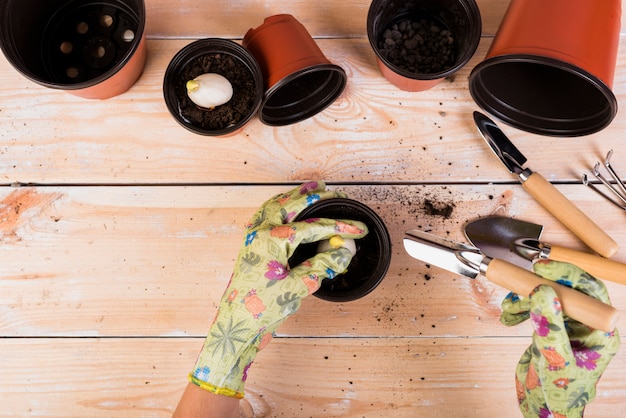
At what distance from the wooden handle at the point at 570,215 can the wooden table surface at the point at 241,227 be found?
3 cm

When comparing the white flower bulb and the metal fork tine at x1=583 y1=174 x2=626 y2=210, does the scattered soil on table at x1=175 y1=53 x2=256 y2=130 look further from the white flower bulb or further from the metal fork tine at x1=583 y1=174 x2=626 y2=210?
the metal fork tine at x1=583 y1=174 x2=626 y2=210

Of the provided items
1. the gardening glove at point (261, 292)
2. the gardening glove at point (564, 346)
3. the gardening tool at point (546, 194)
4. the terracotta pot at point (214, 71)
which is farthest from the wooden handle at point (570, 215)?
the terracotta pot at point (214, 71)


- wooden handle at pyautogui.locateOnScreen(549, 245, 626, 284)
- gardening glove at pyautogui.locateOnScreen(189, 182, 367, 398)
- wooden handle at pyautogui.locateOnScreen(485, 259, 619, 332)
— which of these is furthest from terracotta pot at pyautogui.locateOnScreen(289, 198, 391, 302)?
wooden handle at pyautogui.locateOnScreen(549, 245, 626, 284)

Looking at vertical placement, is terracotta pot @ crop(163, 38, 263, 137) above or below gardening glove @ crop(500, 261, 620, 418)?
above

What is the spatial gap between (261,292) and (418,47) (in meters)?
0.45

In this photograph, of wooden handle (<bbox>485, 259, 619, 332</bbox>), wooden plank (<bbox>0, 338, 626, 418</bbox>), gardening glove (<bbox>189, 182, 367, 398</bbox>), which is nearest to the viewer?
wooden handle (<bbox>485, 259, 619, 332</bbox>)

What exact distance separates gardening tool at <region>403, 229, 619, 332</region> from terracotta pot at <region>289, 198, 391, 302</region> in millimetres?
45

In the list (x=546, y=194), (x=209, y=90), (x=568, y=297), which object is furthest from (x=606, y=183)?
(x=209, y=90)

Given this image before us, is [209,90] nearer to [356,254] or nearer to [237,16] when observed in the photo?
[237,16]

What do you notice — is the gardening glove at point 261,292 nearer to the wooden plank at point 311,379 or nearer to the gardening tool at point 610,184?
the wooden plank at point 311,379

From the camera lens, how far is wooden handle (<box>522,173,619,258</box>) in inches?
29.0

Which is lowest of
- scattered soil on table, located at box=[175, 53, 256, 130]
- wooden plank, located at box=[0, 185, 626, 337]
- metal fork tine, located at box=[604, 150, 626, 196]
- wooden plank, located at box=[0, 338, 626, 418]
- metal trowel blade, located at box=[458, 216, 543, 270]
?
wooden plank, located at box=[0, 338, 626, 418]

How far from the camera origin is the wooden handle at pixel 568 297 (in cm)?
53

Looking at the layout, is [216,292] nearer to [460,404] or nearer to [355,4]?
[460,404]
